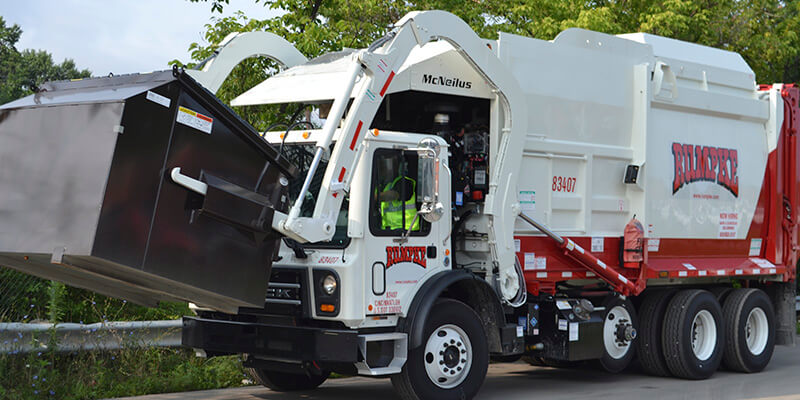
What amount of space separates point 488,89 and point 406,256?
1877 millimetres

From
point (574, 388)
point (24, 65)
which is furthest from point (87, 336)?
point (24, 65)

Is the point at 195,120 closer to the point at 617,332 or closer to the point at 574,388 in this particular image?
the point at 574,388

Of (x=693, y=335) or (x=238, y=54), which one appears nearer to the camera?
(x=238, y=54)

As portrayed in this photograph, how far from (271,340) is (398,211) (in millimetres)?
1478

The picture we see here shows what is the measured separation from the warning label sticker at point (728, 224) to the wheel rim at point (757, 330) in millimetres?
1034

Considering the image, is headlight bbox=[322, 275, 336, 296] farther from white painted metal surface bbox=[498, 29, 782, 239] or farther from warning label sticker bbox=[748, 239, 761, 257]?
warning label sticker bbox=[748, 239, 761, 257]

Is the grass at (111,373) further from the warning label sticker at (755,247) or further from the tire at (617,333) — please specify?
the warning label sticker at (755,247)

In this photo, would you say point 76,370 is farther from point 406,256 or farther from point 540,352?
point 540,352

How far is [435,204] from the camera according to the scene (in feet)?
25.0

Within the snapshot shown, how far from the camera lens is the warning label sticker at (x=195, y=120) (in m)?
6.37

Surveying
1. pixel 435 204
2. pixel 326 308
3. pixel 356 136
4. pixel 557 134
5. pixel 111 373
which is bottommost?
pixel 111 373

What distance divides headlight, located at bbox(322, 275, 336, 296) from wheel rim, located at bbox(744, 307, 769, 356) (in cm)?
632

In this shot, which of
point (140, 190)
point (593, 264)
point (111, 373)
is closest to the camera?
point (140, 190)

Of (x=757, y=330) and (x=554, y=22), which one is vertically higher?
(x=554, y=22)
